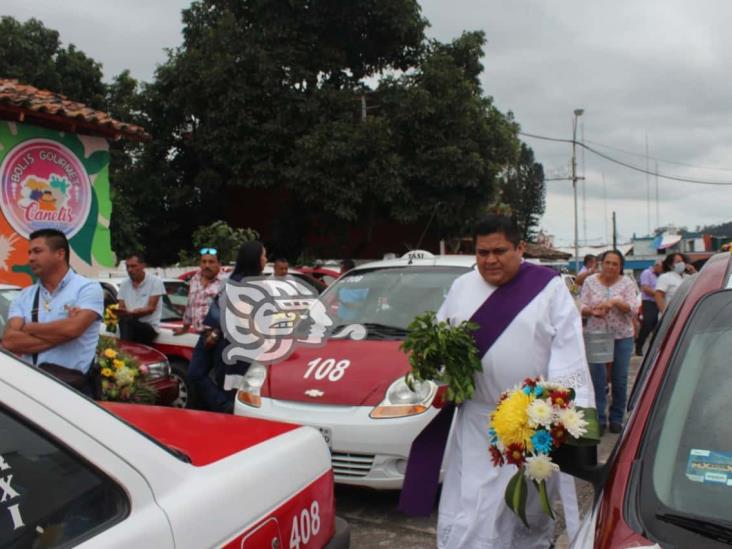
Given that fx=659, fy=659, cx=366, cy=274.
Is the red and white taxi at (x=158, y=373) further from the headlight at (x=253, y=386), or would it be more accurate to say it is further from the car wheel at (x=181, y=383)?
the headlight at (x=253, y=386)

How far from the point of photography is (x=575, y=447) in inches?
81.5

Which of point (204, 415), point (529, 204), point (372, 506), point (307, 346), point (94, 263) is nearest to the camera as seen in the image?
point (204, 415)

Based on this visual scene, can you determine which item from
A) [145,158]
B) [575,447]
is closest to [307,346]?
[575,447]

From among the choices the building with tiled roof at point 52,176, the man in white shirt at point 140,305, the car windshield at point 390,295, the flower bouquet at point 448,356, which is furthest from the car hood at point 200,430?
the building with tiled roof at point 52,176

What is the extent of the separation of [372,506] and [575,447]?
2489 mm

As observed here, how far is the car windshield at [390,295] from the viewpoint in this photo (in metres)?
4.91

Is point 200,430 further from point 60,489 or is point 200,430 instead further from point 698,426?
point 698,426

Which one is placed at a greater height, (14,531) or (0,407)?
(0,407)

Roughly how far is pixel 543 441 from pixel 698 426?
18.9 inches

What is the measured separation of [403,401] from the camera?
4.05m

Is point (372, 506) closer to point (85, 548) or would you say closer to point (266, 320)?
point (266, 320)

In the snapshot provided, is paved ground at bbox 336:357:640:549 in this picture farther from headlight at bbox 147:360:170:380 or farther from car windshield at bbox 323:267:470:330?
headlight at bbox 147:360:170:380

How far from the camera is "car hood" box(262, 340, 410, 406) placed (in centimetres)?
411

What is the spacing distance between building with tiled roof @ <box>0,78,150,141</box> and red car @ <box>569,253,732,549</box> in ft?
29.3
